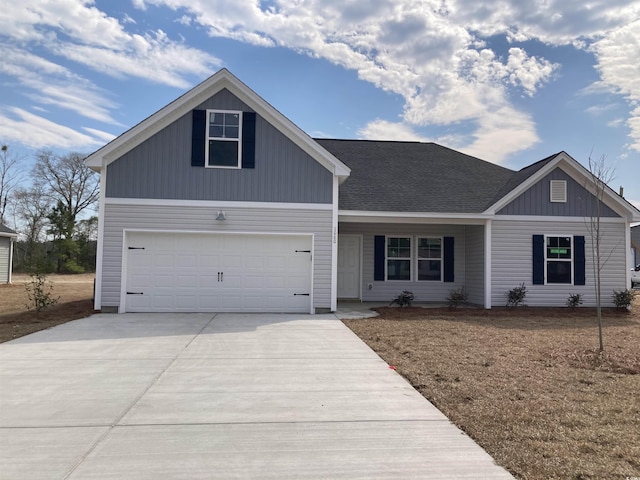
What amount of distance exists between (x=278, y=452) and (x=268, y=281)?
8.33 m

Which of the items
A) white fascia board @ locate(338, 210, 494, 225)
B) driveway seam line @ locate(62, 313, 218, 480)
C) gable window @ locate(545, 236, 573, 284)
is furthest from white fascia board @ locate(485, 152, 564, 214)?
driveway seam line @ locate(62, 313, 218, 480)

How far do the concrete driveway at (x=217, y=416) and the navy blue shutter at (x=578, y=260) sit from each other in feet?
29.2

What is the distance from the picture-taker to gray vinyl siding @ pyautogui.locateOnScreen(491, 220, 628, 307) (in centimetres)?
1337

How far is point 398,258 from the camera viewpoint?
49.5 feet

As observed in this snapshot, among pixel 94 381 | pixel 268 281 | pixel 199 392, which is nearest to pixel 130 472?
pixel 199 392

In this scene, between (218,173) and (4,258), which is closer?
(218,173)

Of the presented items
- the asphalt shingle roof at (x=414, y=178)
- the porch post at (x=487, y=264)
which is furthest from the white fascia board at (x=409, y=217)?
the porch post at (x=487, y=264)

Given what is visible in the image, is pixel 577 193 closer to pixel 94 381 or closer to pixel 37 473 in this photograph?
pixel 94 381

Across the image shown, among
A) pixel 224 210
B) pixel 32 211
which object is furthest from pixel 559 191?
pixel 32 211

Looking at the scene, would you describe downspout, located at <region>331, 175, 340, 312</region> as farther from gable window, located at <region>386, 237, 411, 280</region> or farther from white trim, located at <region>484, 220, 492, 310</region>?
white trim, located at <region>484, 220, 492, 310</region>

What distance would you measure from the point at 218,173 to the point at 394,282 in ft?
21.8

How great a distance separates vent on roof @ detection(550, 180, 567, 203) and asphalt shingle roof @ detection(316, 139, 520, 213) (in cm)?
154

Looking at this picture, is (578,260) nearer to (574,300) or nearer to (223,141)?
(574,300)

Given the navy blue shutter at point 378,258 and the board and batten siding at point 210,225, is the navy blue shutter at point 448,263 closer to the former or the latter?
the navy blue shutter at point 378,258
